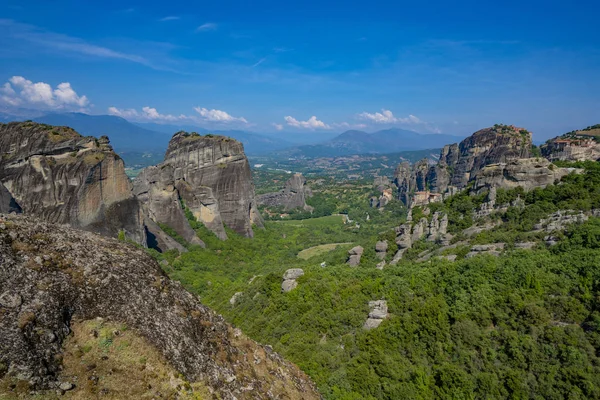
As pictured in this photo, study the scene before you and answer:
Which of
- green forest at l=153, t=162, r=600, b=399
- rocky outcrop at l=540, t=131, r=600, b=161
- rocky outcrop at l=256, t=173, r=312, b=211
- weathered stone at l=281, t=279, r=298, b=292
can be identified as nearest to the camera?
green forest at l=153, t=162, r=600, b=399

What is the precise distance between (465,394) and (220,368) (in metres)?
11.0

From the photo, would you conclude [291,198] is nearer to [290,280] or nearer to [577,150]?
[577,150]

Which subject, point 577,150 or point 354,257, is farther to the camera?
point 577,150

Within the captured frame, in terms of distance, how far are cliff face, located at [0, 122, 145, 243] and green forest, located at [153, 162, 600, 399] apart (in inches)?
515

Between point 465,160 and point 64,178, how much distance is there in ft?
241

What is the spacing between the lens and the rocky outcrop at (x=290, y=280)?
2658 centimetres

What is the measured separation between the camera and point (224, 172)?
53250 millimetres

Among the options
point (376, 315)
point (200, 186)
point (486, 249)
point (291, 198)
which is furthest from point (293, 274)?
point (291, 198)

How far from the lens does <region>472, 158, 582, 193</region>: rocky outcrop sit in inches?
1291

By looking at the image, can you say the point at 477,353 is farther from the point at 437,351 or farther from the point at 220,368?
the point at 220,368

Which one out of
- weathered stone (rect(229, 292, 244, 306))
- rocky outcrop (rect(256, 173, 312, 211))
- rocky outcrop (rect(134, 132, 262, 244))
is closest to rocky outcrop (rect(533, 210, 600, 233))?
weathered stone (rect(229, 292, 244, 306))

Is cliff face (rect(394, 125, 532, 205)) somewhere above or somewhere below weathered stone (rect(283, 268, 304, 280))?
above

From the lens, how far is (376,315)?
834 inches

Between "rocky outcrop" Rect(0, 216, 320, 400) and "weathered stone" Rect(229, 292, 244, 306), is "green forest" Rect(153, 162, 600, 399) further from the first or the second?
"rocky outcrop" Rect(0, 216, 320, 400)
